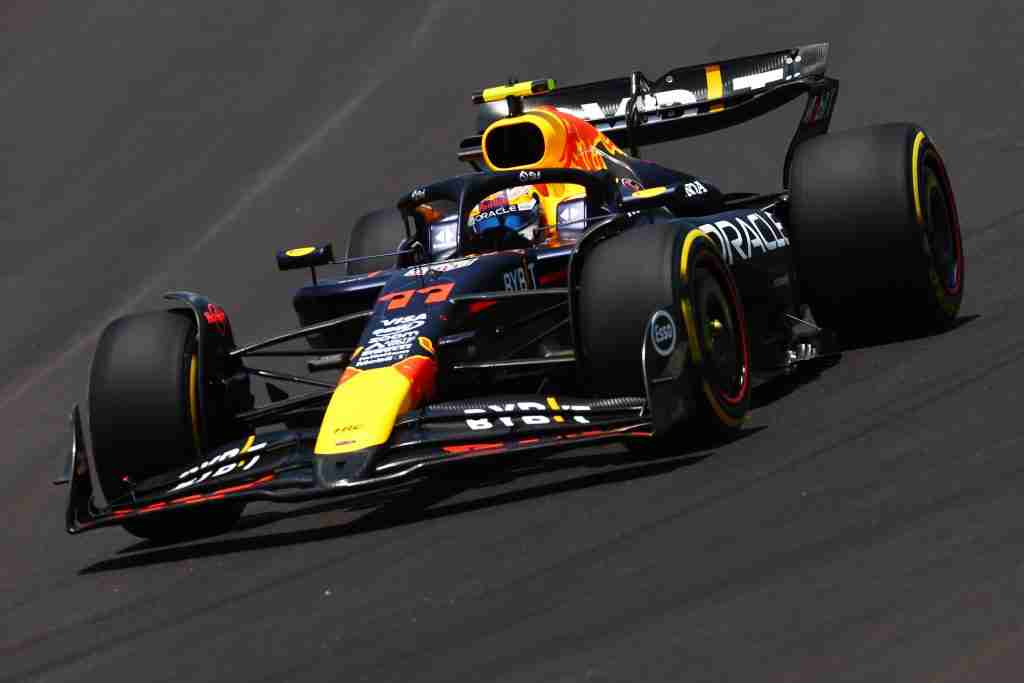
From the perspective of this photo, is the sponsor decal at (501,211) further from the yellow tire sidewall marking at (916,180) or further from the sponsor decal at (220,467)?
the sponsor decal at (220,467)

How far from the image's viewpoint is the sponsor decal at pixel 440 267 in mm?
9594

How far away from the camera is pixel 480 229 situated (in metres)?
10.6

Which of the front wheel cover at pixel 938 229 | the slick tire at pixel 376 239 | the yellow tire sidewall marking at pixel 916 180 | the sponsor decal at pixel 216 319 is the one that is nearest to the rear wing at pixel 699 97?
the slick tire at pixel 376 239

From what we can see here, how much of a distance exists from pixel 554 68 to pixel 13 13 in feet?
Result: 28.5

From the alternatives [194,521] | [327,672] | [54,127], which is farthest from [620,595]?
[54,127]

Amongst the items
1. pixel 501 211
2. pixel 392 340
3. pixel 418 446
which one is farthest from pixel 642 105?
pixel 418 446

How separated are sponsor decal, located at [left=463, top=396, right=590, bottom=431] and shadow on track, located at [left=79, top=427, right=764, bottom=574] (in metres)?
0.33

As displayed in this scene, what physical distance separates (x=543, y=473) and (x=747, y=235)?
201 centimetres

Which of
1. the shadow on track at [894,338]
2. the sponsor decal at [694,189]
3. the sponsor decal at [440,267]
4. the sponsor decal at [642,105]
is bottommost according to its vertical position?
the shadow on track at [894,338]

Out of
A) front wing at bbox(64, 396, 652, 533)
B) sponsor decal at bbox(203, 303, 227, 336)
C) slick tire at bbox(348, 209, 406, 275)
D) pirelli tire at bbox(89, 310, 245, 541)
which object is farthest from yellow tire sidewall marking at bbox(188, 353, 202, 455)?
slick tire at bbox(348, 209, 406, 275)

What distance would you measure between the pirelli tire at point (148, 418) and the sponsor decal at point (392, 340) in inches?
35.9

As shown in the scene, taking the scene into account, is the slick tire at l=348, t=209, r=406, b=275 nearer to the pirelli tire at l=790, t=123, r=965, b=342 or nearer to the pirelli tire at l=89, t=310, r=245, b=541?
the pirelli tire at l=790, t=123, r=965, b=342

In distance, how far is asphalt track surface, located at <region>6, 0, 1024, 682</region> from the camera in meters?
5.75

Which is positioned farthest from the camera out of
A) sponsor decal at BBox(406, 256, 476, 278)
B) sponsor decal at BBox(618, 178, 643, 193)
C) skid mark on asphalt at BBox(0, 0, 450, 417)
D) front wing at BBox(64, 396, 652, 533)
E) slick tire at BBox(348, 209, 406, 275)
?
skid mark on asphalt at BBox(0, 0, 450, 417)
